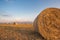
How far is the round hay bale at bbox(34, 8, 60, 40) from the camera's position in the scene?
4754 millimetres

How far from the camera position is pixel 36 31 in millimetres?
4973

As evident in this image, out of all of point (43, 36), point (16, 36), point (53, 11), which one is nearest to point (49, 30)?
point (43, 36)

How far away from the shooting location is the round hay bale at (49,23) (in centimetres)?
475

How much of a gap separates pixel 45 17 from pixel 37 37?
Answer: 672 millimetres

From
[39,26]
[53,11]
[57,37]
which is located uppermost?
[53,11]

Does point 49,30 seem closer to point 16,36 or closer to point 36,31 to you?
point 36,31

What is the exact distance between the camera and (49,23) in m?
5.05

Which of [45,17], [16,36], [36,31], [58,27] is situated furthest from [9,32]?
[58,27]

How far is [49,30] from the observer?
4.88 meters

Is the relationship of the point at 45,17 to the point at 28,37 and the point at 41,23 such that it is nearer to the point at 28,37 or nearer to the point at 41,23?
the point at 41,23

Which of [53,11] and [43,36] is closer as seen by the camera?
[43,36]

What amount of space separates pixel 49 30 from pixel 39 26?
331mm

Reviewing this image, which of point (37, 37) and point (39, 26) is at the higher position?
point (39, 26)

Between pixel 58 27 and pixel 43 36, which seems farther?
pixel 58 27
